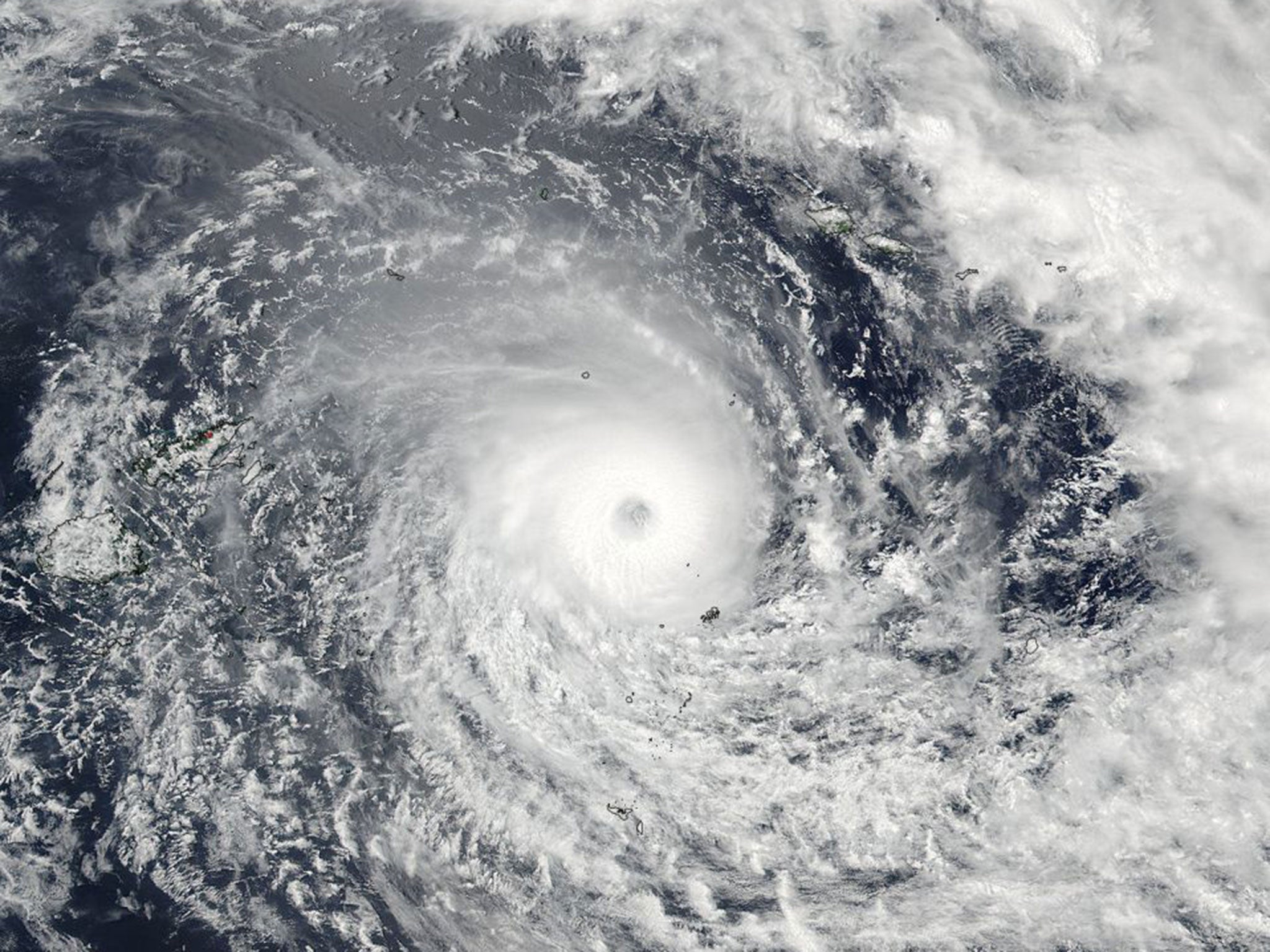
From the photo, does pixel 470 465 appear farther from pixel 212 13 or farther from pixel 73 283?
pixel 212 13

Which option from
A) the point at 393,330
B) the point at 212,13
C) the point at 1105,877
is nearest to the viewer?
the point at 1105,877

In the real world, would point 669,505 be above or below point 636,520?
above

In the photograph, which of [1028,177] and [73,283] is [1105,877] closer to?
[1028,177]

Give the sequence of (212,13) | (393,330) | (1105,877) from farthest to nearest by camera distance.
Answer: (212,13) < (393,330) < (1105,877)

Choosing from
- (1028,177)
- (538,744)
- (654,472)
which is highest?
(1028,177)

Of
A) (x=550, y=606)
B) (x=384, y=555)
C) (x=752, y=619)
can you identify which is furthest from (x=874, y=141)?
(x=384, y=555)

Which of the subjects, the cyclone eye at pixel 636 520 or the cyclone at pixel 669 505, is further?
the cyclone eye at pixel 636 520

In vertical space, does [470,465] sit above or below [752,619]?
below

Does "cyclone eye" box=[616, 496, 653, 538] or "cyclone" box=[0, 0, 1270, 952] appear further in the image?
"cyclone eye" box=[616, 496, 653, 538]

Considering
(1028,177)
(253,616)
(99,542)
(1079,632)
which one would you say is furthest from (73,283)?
(1079,632)

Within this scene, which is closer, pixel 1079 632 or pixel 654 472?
pixel 1079 632
